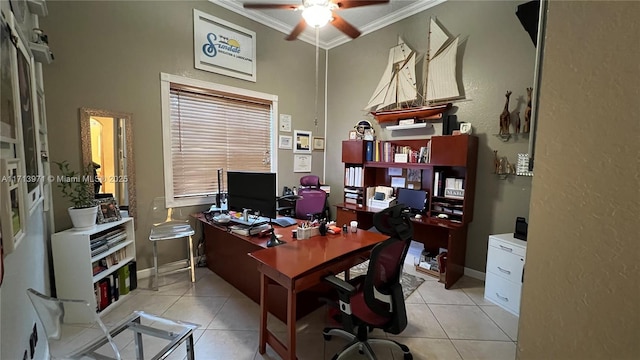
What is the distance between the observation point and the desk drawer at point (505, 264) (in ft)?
7.78

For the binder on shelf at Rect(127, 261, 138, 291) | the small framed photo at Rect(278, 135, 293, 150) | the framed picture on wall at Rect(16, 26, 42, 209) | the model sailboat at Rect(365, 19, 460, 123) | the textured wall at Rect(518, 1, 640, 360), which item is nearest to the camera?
the textured wall at Rect(518, 1, 640, 360)

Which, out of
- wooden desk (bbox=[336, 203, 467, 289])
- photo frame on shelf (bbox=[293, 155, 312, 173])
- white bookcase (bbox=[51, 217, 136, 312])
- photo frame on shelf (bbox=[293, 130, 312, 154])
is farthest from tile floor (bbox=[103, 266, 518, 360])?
photo frame on shelf (bbox=[293, 130, 312, 154])

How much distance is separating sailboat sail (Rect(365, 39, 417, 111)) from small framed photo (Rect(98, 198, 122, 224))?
345cm

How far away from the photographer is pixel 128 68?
108 inches

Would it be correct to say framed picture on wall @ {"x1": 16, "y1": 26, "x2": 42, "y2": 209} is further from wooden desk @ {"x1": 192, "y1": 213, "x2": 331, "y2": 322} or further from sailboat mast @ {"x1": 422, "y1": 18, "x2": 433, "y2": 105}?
sailboat mast @ {"x1": 422, "y1": 18, "x2": 433, "y2": 105}

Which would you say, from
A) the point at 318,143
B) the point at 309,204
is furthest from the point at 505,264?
the point at 318,143

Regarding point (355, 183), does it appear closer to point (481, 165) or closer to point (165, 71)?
point (481, 165)

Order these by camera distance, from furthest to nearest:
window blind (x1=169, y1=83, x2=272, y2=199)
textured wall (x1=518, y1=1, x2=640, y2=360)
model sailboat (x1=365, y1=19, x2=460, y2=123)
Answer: window blind (x1=169, y1=83, x2=272, y2=199), model sailboat (x1=365, y1=19, x2=460, y2=123), textured wall (x1=518, y1=1, x2=640, y2=360)

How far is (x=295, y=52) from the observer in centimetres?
416

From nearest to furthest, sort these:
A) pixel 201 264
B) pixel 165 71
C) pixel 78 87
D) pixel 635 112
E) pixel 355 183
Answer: pixel 635 112
pixel 78 87
pixel 165 71
pixel 201 264
pixel 355 183

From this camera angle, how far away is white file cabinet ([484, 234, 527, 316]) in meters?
2.37

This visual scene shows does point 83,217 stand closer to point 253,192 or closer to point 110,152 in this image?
point 110,152

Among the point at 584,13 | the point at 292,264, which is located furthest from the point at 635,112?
the point at 292,264

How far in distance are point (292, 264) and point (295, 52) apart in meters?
3.66
